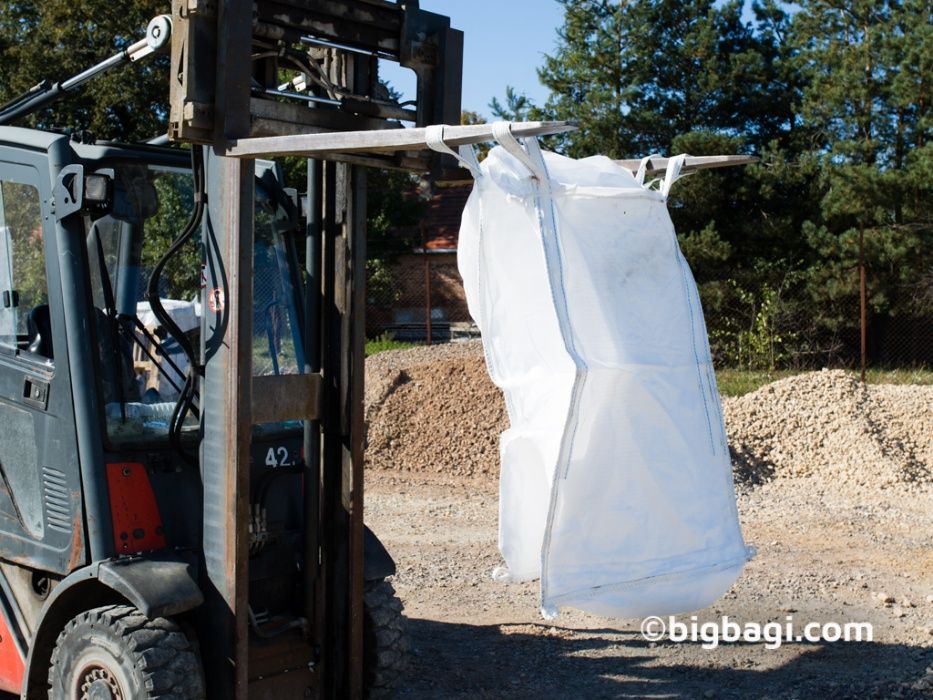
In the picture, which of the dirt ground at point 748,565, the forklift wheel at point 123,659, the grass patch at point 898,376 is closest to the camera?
the forklift wheel at point 123,659

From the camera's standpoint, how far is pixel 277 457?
4621mm

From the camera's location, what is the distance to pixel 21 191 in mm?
4570

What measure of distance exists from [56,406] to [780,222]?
16869mm

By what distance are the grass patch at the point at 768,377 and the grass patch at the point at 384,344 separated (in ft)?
20.4

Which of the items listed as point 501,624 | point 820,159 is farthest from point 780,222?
point 501,624

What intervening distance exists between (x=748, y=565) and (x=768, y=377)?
9.83m

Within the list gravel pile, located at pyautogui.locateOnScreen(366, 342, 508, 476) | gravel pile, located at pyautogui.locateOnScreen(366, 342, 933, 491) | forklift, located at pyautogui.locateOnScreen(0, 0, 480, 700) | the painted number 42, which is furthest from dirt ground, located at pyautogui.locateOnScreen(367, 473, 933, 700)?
gravel pile, located at pyautogui.locateOnScreen(366, 342, 508, 476)

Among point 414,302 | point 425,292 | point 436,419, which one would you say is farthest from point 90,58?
point 436,419

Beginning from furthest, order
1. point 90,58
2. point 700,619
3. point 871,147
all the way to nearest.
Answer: point 90,58, point 871,147, point 700,619

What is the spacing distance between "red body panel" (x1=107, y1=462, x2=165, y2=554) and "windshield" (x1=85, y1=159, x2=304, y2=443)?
132mm

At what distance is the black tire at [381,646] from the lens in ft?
15.8

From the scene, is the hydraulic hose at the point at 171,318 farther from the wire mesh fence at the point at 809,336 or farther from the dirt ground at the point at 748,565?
the wire mesh fence at the point at 809,336

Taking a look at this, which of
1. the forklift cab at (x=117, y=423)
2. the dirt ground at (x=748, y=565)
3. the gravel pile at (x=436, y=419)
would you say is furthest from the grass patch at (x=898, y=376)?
the forklift cab at (x=117, y=423)

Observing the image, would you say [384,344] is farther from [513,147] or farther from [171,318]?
[513,147]
